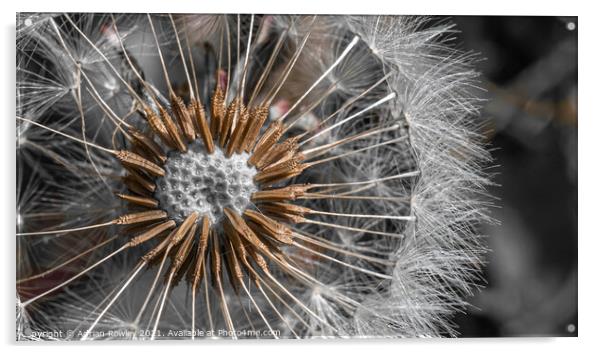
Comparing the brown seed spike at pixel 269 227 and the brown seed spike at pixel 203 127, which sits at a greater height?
the brown seed spike at pixel 203 127

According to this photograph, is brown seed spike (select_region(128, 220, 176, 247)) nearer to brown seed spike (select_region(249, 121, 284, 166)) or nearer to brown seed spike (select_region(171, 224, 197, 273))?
brown seed spike (select_region(171, 224, 197, 273))

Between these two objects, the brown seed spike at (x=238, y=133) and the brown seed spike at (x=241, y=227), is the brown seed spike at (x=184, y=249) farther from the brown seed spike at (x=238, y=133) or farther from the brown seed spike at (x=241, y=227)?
the brown seed spike at (x=238, y=133)

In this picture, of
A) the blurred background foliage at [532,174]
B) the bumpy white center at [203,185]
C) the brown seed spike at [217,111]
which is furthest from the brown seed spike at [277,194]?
the blurred background foliage at [532,174]

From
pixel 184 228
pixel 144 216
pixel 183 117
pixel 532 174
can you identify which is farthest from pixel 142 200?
pixel 532 174

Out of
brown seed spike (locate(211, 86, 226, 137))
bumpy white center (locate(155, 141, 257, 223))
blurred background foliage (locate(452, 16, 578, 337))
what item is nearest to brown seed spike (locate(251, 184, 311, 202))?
bumpy white center (locate(155, 141, 257, 223))

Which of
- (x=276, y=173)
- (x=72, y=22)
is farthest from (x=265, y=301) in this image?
(x=72, y=22)
